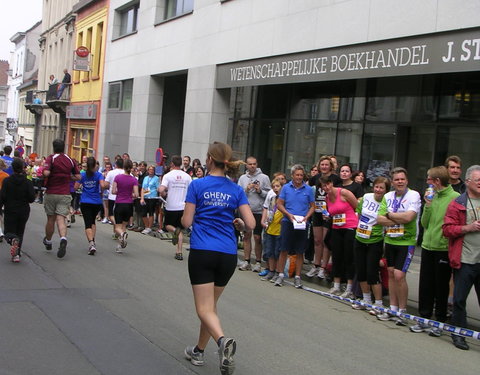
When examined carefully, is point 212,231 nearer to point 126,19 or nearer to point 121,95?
point 121,95

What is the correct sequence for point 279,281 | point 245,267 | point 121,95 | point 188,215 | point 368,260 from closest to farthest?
point 188,215, point 368,260, point 279,281, point 245,267, point 121,95

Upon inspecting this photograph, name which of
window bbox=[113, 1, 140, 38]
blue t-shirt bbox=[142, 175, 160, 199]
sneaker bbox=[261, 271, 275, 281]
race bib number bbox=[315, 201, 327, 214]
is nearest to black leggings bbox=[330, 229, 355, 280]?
race bib number bbox=[315, 201, 327, 214]

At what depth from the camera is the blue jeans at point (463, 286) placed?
6.40 metres

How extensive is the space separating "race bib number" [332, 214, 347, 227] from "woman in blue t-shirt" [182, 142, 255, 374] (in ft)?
12.1

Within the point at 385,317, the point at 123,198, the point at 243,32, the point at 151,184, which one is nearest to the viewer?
the point at 385,317

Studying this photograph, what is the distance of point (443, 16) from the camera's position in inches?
425

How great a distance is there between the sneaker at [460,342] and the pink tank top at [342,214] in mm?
2317

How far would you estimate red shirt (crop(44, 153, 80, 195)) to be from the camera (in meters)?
9.93

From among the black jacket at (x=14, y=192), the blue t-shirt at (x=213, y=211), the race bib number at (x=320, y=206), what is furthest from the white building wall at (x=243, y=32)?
the black jacket at (x=14, y=192)

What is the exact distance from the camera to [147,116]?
2398 cm

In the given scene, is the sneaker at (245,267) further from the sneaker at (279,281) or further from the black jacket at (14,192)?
the black jacket at (14,192)

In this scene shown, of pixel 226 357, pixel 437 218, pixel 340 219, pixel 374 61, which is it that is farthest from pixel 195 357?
pixel 374 61

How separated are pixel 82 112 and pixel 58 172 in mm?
23332

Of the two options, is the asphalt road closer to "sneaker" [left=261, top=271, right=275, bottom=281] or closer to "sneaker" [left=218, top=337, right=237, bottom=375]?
"sneaker" [left=261, top=271, right=275, bottom=281]
